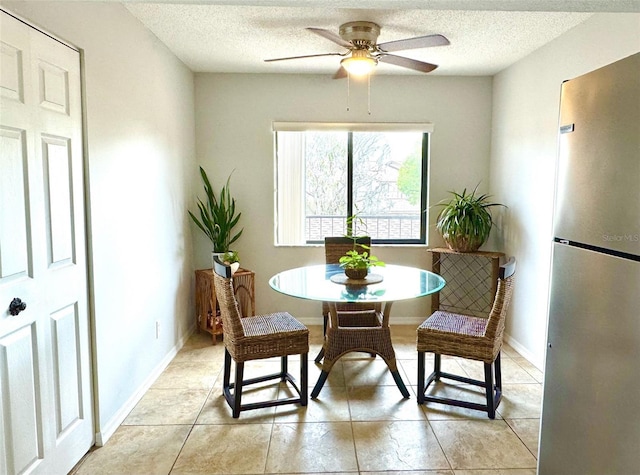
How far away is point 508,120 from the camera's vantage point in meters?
3.99

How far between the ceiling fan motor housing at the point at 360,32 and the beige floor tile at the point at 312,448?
7.75 feet

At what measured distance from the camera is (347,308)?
3.62m

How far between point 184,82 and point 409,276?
2572 millimetres

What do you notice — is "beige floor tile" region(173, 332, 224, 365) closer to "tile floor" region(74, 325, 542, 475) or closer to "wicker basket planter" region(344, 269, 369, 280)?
"tile floor" region(74, 325, 542, 475)

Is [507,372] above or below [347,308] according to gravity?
below

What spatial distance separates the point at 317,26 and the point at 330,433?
2.54m

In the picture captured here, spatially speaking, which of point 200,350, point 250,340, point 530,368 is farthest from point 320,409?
point 530,368

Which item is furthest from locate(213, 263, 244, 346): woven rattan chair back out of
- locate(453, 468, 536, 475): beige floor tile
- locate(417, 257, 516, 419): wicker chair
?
locate(453, 468, 536, 475): beige floor tile

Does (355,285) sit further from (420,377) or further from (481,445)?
(481,445)

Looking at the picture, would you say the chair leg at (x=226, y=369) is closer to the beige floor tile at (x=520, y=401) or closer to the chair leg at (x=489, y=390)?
the chair leg at (x=489, y=390)

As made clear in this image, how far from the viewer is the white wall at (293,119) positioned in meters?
4.28

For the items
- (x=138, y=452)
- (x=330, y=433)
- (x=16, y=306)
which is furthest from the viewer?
(x=330, y=433)

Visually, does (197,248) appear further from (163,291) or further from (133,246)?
(133,246)

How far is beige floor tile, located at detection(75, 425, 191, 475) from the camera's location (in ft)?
7.14
